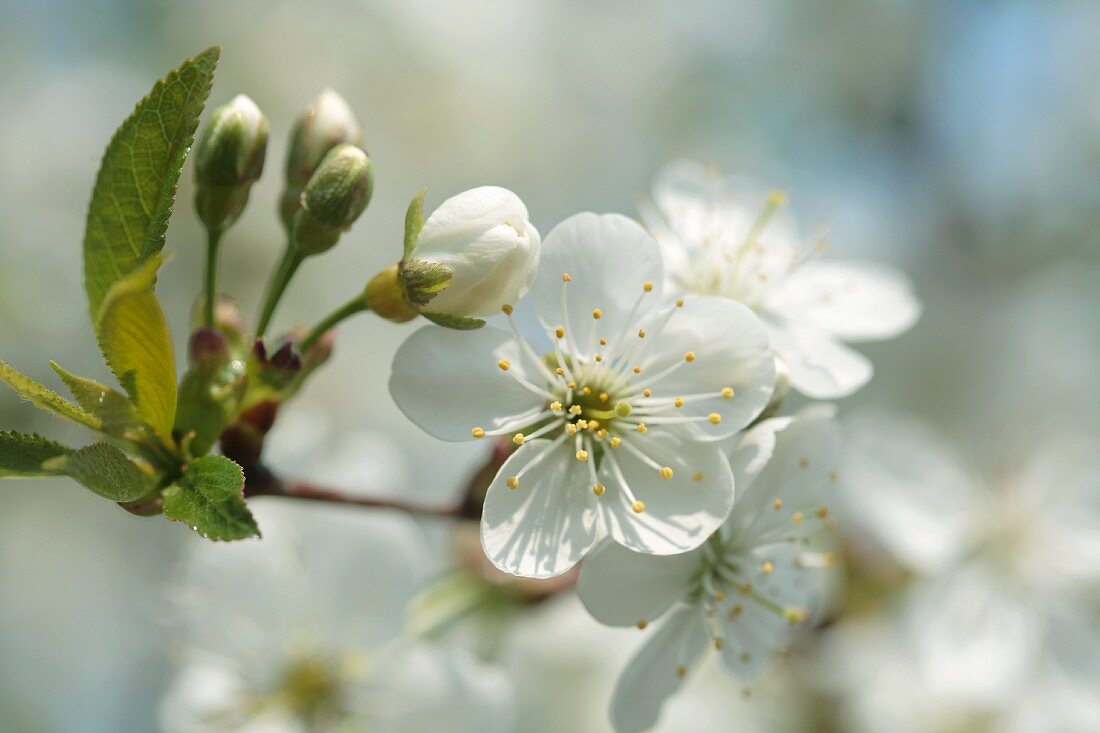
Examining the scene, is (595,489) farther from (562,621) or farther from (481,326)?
(562,621)

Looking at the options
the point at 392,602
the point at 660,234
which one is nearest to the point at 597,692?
the point at 392,602

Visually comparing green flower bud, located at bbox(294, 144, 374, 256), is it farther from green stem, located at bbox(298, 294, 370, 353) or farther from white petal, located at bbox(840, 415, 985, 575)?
white petal, located at bbox(840, 415, 985, 575)

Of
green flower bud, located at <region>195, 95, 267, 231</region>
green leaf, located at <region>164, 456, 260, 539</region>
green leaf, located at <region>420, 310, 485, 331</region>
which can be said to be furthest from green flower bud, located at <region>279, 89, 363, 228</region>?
green leaf, located at <region>164, 456, 260, 539</region>

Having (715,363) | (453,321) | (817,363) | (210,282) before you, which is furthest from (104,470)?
(817,363)

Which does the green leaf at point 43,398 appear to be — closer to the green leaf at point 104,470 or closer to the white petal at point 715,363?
the green leaf at point 104,470

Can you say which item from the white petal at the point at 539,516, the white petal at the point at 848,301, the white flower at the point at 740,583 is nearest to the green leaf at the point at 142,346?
the white petal at the point at 539,516
